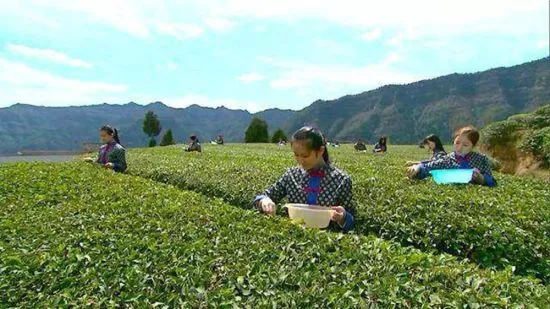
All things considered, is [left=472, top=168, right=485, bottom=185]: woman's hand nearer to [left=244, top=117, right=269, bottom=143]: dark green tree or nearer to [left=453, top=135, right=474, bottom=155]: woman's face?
[left=453, top=135, right=474, bottom=155]: woman's face

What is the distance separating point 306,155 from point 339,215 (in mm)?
727

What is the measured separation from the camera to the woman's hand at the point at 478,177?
27.1 feet

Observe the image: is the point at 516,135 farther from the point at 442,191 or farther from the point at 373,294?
the point at 373,294

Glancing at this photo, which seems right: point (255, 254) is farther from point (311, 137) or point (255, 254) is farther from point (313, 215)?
point (311, 137)

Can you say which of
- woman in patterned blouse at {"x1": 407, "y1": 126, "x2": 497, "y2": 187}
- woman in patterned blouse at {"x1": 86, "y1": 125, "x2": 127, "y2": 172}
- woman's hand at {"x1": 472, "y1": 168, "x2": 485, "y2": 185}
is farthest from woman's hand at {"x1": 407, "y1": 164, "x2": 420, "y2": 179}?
woman in patterned blouse at {"x1": 86, "y1": 125, "x2": 127, "y2": 172}

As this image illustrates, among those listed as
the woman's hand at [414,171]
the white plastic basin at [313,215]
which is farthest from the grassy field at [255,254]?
the woman's hand at [414,171]

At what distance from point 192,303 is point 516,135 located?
20.1 metres

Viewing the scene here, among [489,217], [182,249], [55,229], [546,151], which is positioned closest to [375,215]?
[489,217]

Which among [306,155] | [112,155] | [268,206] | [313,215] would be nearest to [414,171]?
[306,155]

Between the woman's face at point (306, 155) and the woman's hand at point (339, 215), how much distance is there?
57 centimetres

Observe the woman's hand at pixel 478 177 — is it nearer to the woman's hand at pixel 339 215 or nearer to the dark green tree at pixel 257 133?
the woman's hand at pixel 339 215

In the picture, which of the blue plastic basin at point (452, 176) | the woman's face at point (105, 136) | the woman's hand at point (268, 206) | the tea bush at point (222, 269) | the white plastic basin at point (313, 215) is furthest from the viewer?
the woman's face at point (105, 136)

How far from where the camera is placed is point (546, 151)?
17156 millimetres

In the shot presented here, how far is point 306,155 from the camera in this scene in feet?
16.3
